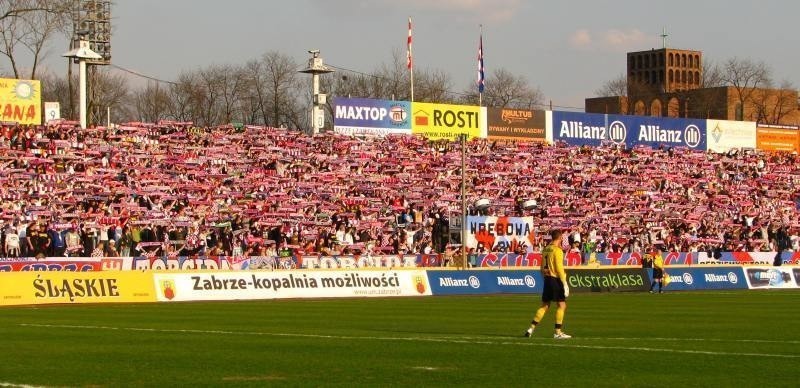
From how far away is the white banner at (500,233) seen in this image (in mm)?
55719

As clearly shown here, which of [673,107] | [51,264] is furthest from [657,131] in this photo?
[51,264]

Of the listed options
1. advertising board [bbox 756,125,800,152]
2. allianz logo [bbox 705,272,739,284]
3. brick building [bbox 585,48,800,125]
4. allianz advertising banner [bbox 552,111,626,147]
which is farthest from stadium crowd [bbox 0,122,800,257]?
brick building [bbox 585,48,800,125]

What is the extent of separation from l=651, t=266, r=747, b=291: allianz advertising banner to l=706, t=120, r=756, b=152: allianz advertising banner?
93.9 feet

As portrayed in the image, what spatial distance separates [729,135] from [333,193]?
34616mm

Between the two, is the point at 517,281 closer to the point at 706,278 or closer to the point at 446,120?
the point at 706,278

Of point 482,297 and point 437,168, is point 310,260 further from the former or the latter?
point 437,168

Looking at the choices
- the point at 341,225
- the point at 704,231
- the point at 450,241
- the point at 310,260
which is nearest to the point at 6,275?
the point at 310,260

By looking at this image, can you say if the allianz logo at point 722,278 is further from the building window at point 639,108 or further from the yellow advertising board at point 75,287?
the building window at point 639,108

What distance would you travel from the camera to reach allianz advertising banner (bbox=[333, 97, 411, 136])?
66.1 metres

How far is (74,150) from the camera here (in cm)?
5331

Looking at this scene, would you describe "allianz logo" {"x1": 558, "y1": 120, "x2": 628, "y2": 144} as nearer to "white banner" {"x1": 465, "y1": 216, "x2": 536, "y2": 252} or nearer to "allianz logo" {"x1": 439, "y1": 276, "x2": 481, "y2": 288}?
"white banner" {"x1": 465, "y1": 216, "x2": 536, "y2": 252}

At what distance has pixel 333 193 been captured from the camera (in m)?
58.1

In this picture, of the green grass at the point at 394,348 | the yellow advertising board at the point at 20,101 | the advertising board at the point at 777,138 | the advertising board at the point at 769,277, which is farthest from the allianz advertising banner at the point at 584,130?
the green grass at the point at 394,348

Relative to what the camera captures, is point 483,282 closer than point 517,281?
Yes
